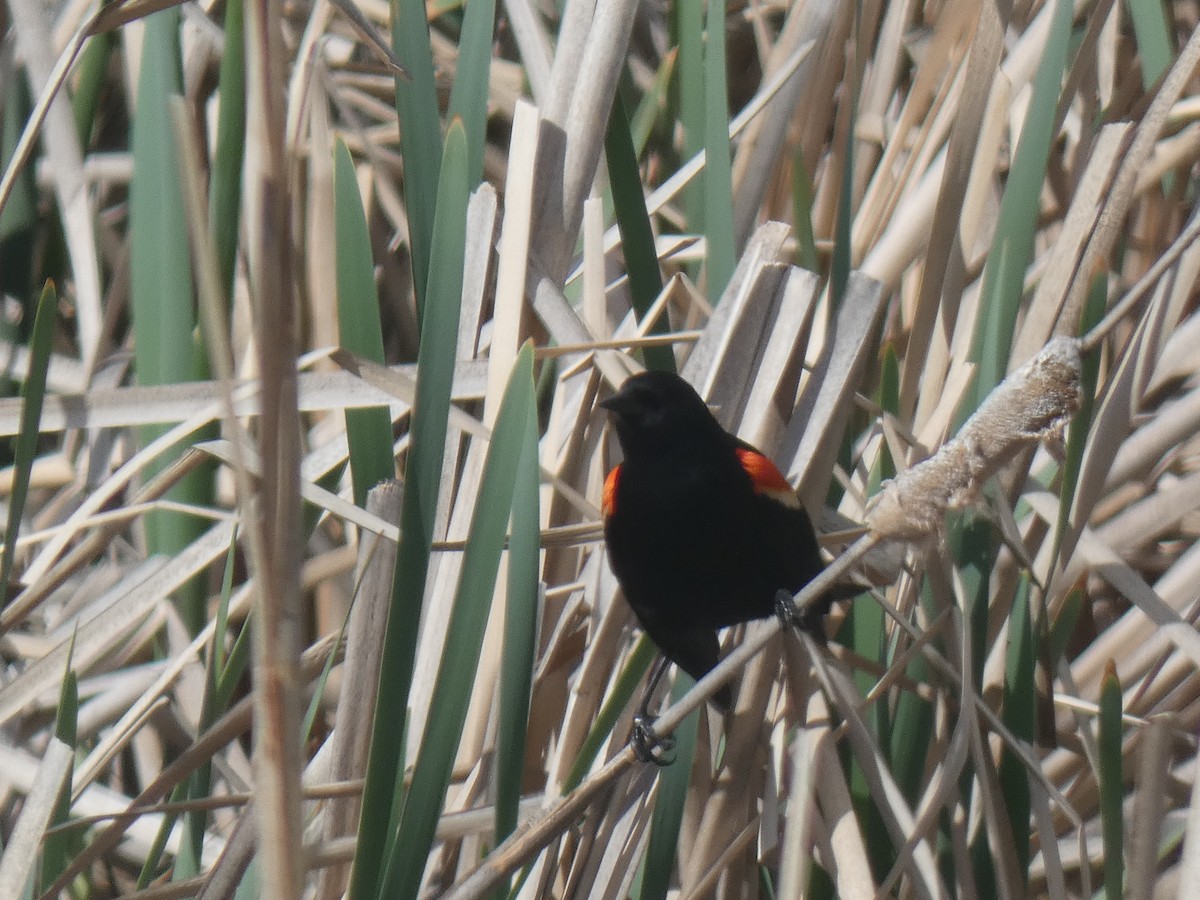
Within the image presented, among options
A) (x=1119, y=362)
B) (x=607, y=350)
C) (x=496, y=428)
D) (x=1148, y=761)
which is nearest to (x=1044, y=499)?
(x=1119, y=362)

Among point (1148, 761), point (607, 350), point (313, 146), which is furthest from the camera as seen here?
point (313, 146)

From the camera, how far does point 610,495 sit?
1716mm

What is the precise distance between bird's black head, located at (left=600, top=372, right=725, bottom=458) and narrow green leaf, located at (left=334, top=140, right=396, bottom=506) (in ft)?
1.04

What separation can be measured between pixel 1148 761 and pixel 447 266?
2.25ft

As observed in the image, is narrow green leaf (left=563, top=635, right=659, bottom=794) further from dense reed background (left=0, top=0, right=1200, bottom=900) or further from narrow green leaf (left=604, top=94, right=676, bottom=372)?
narrow green leaf (left=604, top=94, right=676, bottom=372)

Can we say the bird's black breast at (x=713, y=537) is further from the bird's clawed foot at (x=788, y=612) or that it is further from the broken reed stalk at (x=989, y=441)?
the broken reed stalk at (x=989, y=441)

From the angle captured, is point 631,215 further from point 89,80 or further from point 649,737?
point 89,80

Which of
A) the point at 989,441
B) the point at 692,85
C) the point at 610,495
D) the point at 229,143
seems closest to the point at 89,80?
the point at 229,143

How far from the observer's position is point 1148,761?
976 mm

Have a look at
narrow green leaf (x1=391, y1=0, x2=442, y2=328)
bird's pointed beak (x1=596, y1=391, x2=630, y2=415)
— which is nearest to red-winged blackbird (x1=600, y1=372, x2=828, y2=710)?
bird's pointed beak (x1=596, y1=391, x2=630, y2=415)

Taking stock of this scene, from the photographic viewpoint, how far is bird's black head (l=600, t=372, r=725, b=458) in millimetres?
1583

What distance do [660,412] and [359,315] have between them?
1.42ft

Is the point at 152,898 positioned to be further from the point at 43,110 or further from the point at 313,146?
the point at 313,146

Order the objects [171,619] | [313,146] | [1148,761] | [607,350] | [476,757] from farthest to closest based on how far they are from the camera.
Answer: [313,146]
[171,619]
[607,350]
[476,757]
[1148,761]
